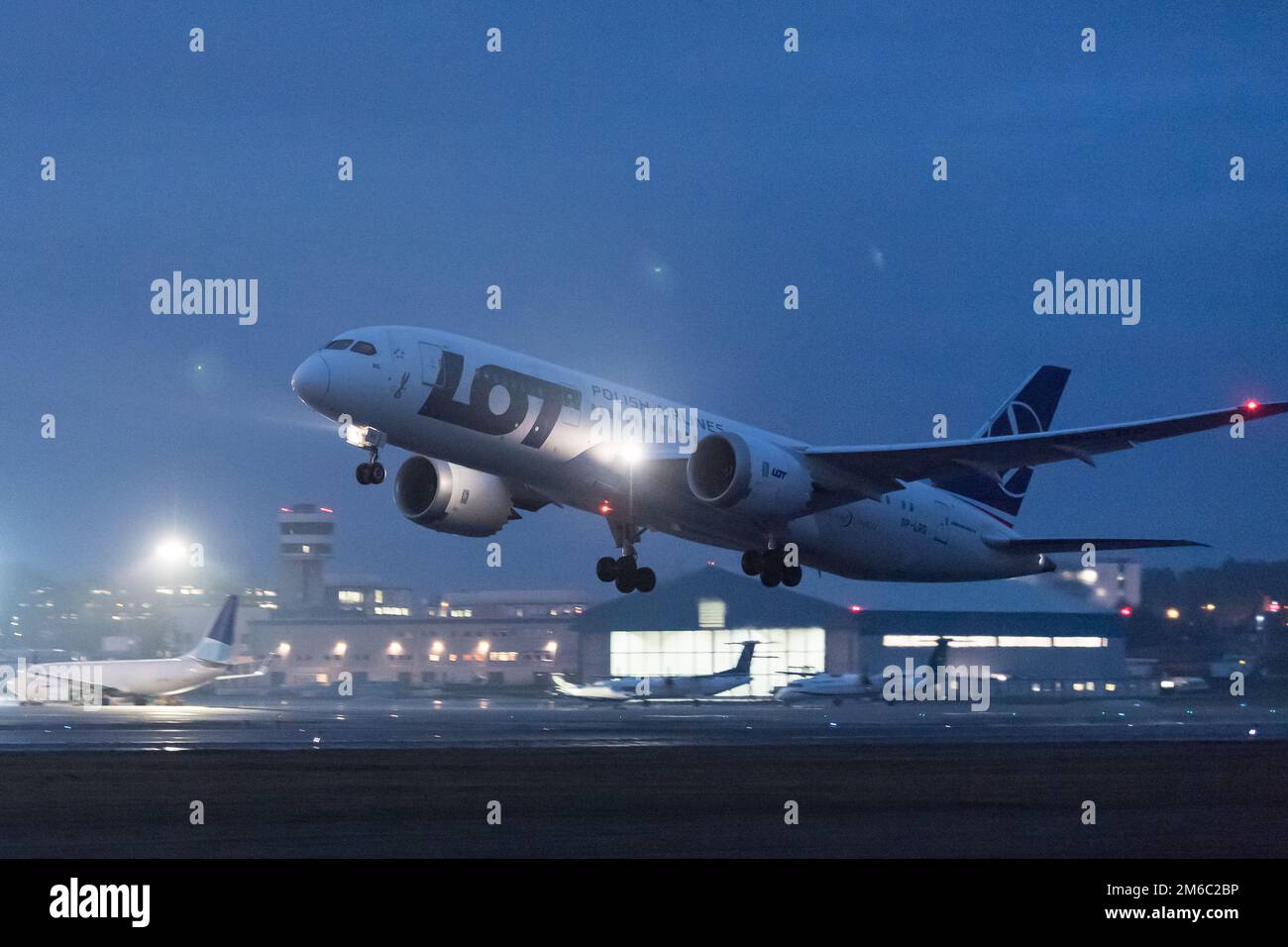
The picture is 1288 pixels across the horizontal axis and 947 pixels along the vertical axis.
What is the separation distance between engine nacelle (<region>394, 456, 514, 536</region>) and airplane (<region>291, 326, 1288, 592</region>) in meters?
0.05

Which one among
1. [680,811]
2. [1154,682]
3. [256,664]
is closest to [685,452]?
[680,811]

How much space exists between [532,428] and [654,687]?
32.4m

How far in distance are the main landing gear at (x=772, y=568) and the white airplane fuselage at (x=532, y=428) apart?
35cm

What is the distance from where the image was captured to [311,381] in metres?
30.9

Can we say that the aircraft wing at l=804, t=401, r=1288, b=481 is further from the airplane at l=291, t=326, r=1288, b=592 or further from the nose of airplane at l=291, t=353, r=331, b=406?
the nose of airplane at l=291, t=353, r=331, b=406

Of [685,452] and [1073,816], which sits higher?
[685,452]

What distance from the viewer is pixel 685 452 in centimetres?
3588

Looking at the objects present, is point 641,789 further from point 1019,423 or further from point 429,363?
point 1019,423

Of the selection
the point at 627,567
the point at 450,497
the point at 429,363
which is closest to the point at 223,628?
the point at 450,497

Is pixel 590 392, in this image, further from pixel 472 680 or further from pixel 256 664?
pixel 256 664

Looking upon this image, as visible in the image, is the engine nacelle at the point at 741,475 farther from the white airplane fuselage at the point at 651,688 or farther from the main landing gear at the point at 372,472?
the white airplane fuselage at the point at 651,688

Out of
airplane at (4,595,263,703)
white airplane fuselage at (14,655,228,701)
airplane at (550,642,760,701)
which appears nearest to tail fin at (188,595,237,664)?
airplane at (4,595,263,703)
